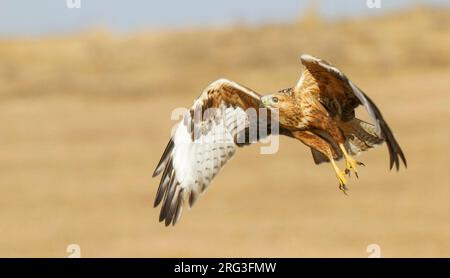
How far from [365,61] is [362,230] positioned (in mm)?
10329

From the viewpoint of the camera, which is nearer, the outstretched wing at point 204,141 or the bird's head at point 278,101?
the bird's head at point 278,101

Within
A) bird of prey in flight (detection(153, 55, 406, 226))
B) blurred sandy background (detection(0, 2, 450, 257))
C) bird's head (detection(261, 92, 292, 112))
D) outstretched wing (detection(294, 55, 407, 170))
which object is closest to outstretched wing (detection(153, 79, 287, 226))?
bird of prey in flight (detection(153, 55, 406, 226))

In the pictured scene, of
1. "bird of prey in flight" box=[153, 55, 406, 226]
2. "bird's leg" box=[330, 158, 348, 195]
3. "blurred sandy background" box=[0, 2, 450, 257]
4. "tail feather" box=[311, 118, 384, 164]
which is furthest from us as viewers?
"blurred sandy background" box=[0, 2, 450, 257]

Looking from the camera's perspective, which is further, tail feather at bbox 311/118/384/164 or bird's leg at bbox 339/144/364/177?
tail feather at bbox 311/118/384/164

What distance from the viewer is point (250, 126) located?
12016mm

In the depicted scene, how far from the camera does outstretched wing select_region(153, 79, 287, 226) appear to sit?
1193 centimetres

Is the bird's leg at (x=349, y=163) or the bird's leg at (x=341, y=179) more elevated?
the bird's leg at (x=349, y=163)

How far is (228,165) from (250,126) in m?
15.2

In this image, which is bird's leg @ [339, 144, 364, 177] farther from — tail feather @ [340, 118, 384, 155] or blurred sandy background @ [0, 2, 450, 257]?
blurred sandy background @ [0, 2, 450, 257]

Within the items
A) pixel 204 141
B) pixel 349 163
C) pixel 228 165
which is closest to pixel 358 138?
pixel 349 163

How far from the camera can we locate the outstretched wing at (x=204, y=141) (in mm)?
11930

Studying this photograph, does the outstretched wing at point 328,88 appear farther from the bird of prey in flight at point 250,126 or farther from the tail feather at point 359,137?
the tail feather at point 359,137

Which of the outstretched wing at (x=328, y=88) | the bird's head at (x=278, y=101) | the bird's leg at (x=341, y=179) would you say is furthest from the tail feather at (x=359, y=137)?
the bird's leg at (x=341, y=179)

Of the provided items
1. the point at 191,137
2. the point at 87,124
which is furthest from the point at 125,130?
the point at 191,137
